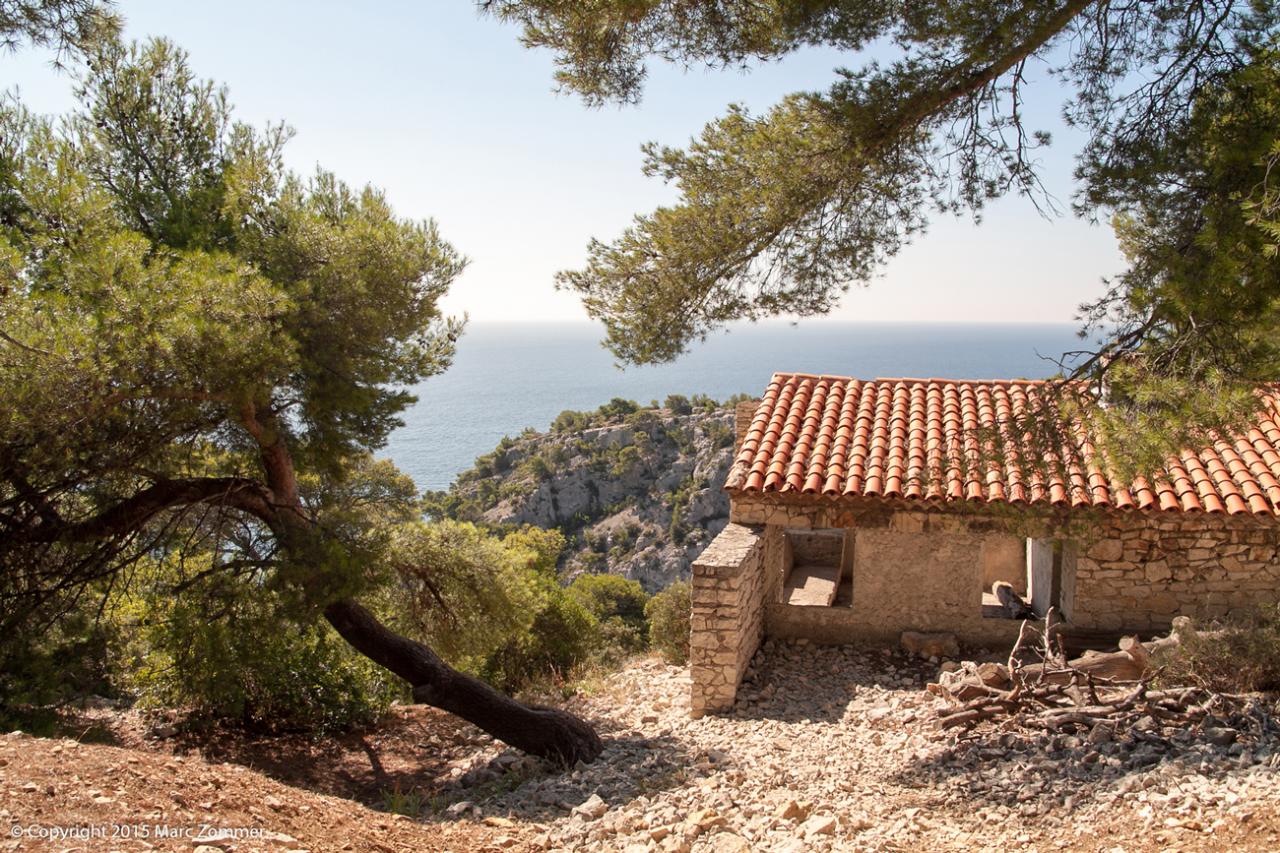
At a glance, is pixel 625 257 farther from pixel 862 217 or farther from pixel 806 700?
pixel 806 700

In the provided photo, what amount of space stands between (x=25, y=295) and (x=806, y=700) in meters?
7.06

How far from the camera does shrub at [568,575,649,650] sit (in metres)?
17.3

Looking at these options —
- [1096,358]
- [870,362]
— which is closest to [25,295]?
[1096,358]

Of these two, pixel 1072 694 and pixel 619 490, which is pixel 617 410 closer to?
pixel 619 490

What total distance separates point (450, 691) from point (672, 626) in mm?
4305

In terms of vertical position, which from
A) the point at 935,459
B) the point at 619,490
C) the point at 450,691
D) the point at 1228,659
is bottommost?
the point at 450,691

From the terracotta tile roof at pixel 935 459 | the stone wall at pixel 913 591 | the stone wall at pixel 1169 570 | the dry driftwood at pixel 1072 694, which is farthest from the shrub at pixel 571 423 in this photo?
the dry driftwood at pixel 1072 694

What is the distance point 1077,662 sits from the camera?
782 cm

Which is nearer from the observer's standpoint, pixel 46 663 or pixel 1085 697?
pixel 1085 697

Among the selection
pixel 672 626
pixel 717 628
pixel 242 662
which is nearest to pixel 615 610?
pixel 672 626

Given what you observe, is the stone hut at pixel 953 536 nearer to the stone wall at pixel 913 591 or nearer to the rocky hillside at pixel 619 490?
the stone wall at pixel 913 591

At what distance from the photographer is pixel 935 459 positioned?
942 cm

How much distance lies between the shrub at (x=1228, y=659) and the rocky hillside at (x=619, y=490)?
28769mm

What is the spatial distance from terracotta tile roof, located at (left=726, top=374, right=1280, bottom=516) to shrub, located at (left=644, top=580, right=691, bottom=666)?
9.85ft
